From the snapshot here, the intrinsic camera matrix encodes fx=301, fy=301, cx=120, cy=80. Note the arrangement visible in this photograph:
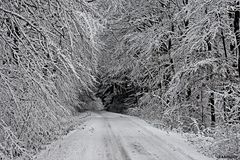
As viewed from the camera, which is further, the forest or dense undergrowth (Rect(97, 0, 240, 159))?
dense undergrowth (Rect(97, 0, 240, 159))

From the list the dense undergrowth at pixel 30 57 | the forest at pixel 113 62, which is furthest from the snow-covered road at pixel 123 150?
the dense undergrowth at pixel 30 57

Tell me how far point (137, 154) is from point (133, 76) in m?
17.5

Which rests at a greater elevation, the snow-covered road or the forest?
the forest

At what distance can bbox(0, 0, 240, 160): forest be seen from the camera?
A: 675 cm

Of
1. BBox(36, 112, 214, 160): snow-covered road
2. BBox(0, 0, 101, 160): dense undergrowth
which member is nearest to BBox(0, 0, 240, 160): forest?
BBox(0, 0, 101, 160): dense undergrowth

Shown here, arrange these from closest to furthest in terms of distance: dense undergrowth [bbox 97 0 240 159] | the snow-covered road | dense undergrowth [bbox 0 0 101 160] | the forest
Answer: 1. dense undergrowth [bbox 0 0 101 160]
2. the forest
3. the snow-covered road
4. dense undergrowth [bbox 97 0 240 159]

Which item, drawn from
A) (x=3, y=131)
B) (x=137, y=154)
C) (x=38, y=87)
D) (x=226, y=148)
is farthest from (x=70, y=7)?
(x=226, y=148)

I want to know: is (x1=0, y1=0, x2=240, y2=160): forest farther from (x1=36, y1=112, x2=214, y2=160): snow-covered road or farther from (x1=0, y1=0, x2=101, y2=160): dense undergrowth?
(x1=36, y1=112, x2=214, y2=160): snow-covered road

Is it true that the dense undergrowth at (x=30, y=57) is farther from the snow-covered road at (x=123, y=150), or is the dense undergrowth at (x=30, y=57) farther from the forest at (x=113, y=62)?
the snow-covered road at (x=123, y=150)

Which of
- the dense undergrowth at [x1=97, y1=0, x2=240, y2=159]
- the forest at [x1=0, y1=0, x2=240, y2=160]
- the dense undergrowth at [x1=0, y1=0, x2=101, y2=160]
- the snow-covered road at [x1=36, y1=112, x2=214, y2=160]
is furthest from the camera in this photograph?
the dense undergrowth at [x1=97, y1=0, x2=240, y2=159]

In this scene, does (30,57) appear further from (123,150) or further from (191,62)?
(191,62)

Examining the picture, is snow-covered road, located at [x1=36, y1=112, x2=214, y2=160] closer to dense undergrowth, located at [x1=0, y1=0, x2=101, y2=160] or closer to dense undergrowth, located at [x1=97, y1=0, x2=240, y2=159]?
dense undergrowth, located at [x1=97, y1=0, x2=240, y2=159]

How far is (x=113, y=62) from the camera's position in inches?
1097

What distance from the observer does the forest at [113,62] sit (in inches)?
266
